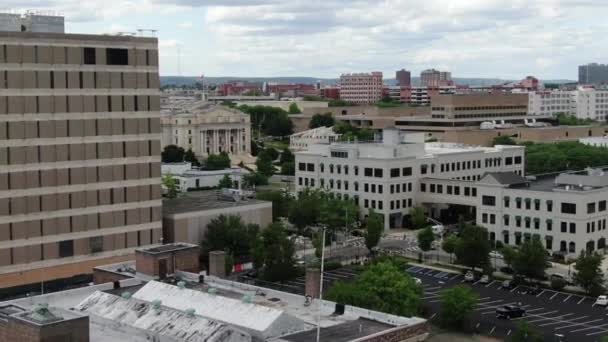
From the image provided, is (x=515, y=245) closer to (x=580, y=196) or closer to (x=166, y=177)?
(x=580, y=196)

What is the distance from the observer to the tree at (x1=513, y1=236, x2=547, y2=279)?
76.2 meters

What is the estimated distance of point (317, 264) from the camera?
3228 inches

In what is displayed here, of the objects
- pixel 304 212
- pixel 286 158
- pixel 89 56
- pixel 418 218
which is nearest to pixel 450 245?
pixel 304 212

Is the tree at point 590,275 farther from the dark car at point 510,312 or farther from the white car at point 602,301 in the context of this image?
the dark car at point 510,312

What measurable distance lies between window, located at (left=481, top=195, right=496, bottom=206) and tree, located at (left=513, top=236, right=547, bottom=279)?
20582 mm

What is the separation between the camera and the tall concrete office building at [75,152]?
69.6m

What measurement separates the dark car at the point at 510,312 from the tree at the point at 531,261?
957 cm

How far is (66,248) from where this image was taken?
2872 inches

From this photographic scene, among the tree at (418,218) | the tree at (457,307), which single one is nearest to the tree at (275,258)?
the tree at (457,307)

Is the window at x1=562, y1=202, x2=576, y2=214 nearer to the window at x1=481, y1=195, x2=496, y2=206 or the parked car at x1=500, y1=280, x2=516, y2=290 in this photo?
the window at x1=481, y1=195, x2=496, y2=206

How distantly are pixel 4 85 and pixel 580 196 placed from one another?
56.5m

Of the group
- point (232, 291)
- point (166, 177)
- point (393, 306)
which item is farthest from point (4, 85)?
point (166, 177)

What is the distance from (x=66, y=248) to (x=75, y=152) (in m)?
7.94

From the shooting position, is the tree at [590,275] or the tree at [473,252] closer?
the tree at [590,275]
